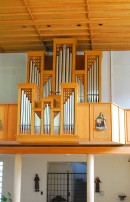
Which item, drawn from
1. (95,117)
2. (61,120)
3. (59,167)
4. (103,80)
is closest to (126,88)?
(103,80)

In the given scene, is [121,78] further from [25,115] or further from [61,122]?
[25,115]

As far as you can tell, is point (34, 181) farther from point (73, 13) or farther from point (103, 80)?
point (73, 13)

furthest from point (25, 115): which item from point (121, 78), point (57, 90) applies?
point (121, 78)

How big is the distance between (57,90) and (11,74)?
11.3 ft

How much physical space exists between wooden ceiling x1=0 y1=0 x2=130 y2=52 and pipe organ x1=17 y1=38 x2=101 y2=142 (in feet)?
2.26

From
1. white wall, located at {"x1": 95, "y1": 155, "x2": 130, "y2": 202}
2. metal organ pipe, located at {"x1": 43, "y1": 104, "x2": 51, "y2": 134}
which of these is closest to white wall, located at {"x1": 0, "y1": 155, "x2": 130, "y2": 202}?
white wall, located at {"x1": 95, "y1": 155, "x2": 130, "y2": 202}

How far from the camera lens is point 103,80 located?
18.0 metres

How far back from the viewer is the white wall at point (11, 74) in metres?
18.3

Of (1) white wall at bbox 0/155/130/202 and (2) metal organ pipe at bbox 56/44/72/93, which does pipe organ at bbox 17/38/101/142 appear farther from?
(1) white wall at bbox 0/155/130/202

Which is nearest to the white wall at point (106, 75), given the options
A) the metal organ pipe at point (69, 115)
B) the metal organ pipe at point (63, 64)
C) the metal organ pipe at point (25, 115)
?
the metal organ pipe at point (63, 64)

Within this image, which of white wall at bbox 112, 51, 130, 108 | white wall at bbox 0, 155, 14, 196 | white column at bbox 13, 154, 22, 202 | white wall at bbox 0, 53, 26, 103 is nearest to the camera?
white column at bbox 13, 154, 22, 202

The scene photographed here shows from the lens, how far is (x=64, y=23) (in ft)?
50.1

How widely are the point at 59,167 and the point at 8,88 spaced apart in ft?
19.2

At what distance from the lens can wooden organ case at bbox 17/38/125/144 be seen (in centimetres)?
1399
